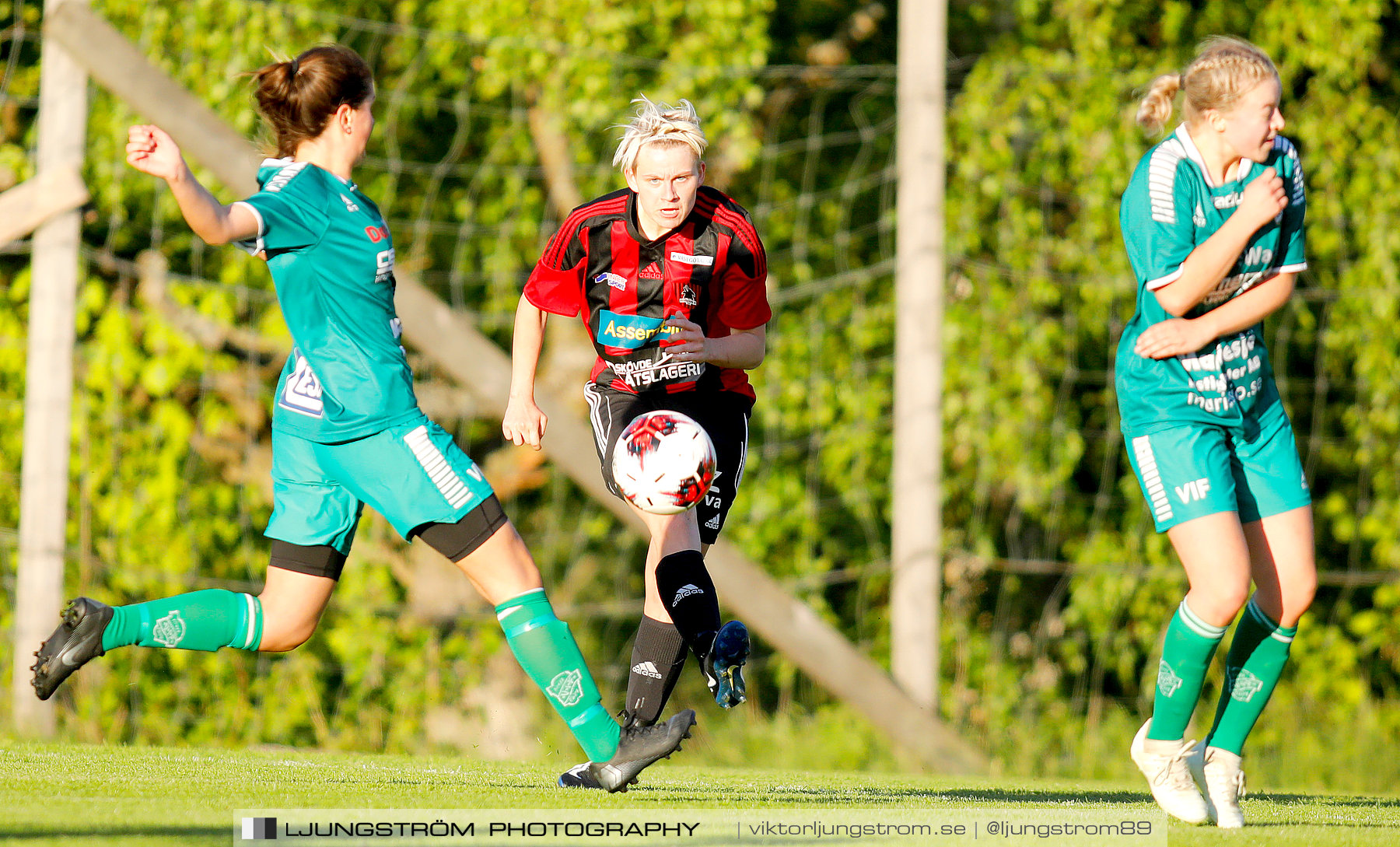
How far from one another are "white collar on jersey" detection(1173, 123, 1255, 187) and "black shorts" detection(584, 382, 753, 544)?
48.9 inches

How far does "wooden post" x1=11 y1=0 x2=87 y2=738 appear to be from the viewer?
5602mm

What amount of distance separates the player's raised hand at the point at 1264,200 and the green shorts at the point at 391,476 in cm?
184

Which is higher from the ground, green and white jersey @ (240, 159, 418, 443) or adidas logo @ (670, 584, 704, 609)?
green and white jersey @ (240, 159, 418, 443)

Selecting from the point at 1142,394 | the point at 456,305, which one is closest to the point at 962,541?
the point at 456,305

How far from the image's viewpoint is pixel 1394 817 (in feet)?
12.7

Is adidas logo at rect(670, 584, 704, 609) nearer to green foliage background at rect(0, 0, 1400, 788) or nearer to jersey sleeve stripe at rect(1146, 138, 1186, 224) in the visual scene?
jersey sleeve stripe at rect(1146, 138, 1186, 224)

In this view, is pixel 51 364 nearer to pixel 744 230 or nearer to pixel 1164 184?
pixel 744 230

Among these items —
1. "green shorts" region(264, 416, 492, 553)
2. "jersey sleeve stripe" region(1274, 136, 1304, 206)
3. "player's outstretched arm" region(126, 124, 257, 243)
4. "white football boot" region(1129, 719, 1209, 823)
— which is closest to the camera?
"player's outstretched arm" region(126, 124, 257, 243)

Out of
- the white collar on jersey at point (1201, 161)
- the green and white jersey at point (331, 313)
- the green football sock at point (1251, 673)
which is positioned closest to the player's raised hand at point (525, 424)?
the green and white jersey at point (331, 313)

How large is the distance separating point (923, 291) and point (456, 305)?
262 centimetres

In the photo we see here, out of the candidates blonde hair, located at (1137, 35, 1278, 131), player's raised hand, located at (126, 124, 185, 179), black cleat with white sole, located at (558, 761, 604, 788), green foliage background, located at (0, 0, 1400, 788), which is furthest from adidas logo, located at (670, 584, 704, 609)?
green foliage background, located at (0, 0, 1400, 788)

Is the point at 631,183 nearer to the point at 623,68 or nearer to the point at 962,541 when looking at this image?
the point at 623,68

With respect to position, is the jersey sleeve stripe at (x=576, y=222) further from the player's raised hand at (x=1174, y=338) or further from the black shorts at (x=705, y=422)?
the player's raised hand at (x=1174, y=338)

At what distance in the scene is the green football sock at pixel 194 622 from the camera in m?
3.53
